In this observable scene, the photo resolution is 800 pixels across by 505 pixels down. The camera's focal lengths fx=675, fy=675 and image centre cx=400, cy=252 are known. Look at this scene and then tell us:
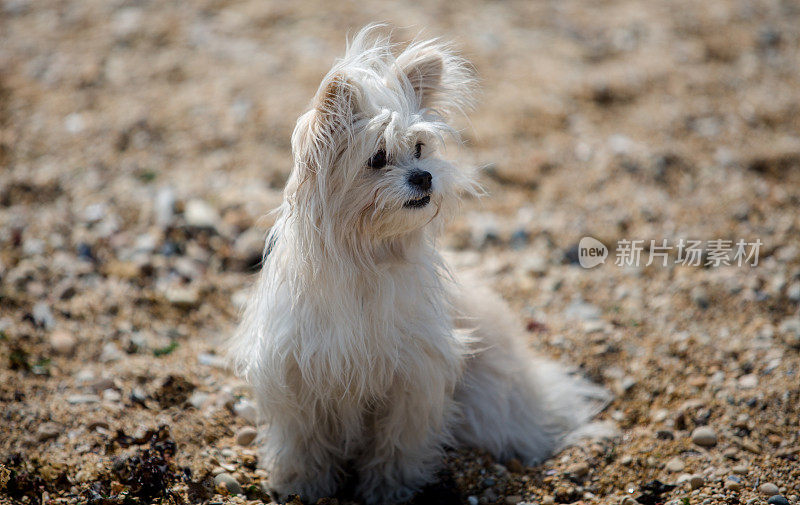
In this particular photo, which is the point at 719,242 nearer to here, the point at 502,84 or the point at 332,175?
the point at 502,84

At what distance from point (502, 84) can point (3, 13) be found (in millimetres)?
5600

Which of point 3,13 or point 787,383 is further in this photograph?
point 3,13

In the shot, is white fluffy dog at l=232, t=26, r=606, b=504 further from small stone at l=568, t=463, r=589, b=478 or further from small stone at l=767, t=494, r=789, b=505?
small stone at l=767, t=494, r=789, b=505

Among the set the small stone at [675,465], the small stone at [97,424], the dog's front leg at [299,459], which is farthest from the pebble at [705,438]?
the small stone at [97,424]

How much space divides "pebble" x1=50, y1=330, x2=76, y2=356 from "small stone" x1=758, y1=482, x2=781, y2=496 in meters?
3.85

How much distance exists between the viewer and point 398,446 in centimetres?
331

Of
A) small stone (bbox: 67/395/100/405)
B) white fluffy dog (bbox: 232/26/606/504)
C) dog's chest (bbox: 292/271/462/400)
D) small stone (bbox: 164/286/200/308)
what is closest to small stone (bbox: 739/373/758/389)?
white fluffy dog (bbox: 232/26/606/504)

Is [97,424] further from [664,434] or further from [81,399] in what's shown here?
[664,434]

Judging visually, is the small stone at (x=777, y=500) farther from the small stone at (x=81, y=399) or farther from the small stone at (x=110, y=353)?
the small stone at (x=110, y=353)

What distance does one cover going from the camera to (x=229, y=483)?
10.6 ft

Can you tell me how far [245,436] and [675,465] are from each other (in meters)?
2.25

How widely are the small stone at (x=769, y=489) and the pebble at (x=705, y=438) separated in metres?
0.39

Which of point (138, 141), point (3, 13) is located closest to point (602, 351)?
point (138, 141)

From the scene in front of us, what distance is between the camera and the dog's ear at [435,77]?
2.89 m
